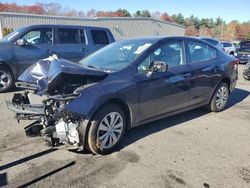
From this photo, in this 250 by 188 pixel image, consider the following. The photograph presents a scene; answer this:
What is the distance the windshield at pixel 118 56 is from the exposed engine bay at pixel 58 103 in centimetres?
58

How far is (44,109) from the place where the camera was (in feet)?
12.8

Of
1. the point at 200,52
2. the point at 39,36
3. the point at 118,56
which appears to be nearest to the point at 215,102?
the point at 200,52

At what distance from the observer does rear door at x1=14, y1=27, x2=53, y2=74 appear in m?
8.34

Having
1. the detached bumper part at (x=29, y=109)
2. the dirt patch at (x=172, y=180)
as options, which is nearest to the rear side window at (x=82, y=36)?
the detached bumper part at (x=29, y=109)

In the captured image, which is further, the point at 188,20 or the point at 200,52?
the point at 188,20

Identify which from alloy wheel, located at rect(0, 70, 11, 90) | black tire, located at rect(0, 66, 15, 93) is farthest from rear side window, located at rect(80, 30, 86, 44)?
alloy wheel, located at rect(0, 70, 11, 90)

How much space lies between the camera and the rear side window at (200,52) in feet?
18.5

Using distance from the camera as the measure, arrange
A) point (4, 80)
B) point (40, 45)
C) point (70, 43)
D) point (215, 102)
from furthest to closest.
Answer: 1. point (70, 43)
2. point (40, 45)
3. point (4, 80)
4. point (215, 102)

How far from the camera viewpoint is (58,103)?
3.90 metres

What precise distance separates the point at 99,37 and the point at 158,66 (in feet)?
19.5

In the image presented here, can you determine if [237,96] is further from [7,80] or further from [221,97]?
[7,80]

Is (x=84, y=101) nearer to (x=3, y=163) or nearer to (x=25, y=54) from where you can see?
(x=3, y=163)

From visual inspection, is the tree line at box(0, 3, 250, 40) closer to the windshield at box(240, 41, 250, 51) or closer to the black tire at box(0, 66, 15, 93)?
the windshield at box(240, 41, 250, 51)

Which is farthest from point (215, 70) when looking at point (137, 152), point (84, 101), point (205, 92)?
point (84, 101)
